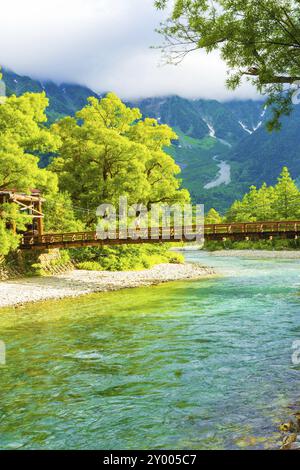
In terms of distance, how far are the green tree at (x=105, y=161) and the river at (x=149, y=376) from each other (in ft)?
61.7

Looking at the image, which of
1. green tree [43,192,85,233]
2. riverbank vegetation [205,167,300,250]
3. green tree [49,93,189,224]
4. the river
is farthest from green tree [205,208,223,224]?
the river

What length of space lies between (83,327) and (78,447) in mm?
9774

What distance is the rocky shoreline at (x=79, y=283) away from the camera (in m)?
25.1

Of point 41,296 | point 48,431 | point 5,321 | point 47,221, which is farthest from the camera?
point 47,221

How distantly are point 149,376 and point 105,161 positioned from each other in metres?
29.6

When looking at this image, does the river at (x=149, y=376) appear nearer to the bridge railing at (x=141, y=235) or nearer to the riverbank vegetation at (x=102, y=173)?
the bridge railing at (x=141, y=235)

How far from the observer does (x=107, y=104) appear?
136ft

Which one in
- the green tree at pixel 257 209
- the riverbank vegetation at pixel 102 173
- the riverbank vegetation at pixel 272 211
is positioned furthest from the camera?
the green tree at pixel 257 209

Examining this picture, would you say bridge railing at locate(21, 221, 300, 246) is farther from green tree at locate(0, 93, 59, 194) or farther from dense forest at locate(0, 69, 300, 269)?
green tree at locate(0, 93, 59, 194)

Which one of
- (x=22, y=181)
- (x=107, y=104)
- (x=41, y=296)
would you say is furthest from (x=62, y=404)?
(x=107, y=104)

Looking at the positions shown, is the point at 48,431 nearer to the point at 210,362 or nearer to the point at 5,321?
the point at 210,362

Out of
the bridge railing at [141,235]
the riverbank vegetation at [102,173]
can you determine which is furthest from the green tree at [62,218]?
the bridge railing at [141,235]

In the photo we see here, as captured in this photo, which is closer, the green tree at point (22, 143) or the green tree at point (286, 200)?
the green tree at point (22, 143)

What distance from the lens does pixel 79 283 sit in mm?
30219
